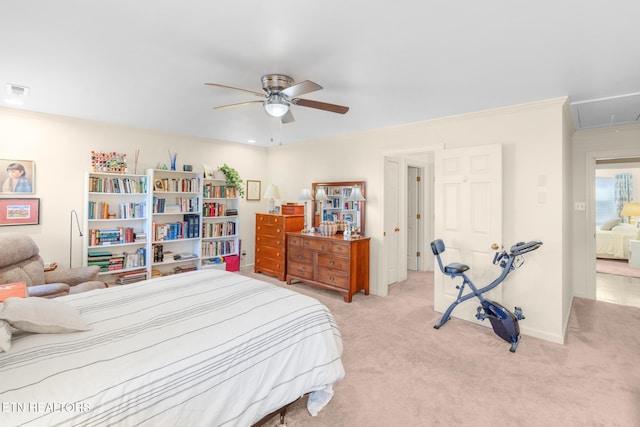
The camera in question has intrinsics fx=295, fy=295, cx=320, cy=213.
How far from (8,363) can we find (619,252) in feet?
32.0

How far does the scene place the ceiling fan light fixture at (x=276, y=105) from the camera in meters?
2.42

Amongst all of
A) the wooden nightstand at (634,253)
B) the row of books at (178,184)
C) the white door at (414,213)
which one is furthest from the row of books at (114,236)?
the wooden nightstand at (634,253)

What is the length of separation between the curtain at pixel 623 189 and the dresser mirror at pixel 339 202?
8.17 meters

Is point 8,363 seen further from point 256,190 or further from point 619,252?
point 619,252

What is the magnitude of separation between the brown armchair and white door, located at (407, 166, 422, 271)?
5091mm

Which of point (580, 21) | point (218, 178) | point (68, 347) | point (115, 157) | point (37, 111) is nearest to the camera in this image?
point (68, 347)

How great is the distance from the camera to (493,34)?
1850mm

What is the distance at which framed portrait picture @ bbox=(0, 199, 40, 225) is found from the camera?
3486mm

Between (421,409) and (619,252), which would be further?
(619,252)

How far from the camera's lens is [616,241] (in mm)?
6664

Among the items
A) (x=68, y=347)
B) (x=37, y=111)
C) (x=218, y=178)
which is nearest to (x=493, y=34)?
(x=68, y=347)

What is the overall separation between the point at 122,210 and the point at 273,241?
2300mm

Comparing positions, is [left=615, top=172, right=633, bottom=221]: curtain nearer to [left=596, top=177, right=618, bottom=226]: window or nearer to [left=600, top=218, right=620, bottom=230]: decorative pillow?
[left=596, top=177, right=618, bottom=226]: window

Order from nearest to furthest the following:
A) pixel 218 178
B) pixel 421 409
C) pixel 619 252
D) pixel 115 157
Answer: pixel 421 409
pixel 115 157
pixel 218 178
pixel 619 252
